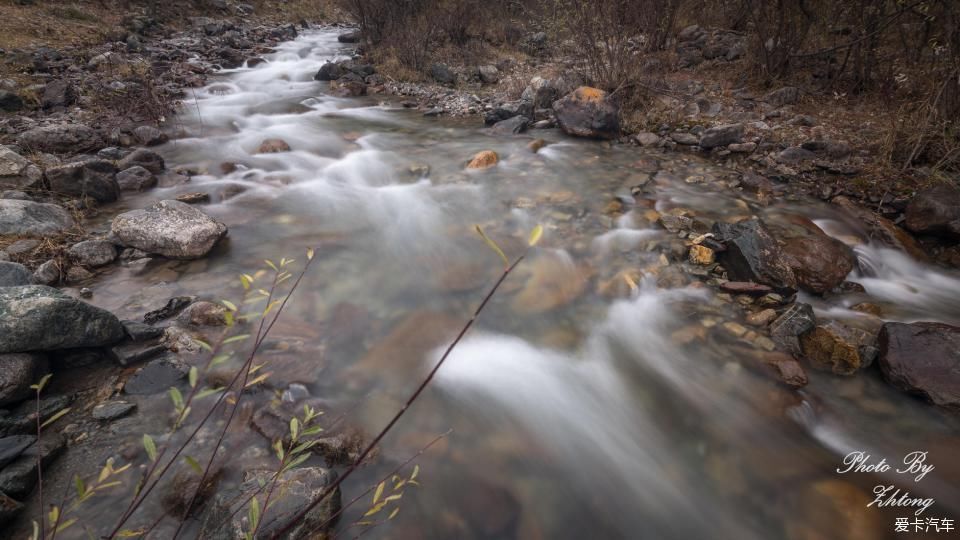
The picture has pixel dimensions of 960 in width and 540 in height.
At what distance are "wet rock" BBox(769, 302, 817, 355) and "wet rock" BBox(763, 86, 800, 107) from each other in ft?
17.5

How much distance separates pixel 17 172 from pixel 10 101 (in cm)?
334

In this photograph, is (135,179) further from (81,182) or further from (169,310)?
(169,310)

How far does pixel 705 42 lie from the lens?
972cm

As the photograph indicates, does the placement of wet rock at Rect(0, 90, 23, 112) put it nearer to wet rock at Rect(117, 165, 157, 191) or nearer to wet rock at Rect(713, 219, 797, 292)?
wet rock at Rect(117, 165, 157, 191)

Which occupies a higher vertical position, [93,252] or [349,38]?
[349,38]

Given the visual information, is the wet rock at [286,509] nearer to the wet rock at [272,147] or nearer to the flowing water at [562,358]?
the flowing water at [562,358]

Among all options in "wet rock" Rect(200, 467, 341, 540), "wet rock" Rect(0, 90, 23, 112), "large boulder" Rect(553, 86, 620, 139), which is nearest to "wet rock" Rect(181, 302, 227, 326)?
"wet rock" Rect(200, 467, 341, 540)

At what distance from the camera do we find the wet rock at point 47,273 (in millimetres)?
3339

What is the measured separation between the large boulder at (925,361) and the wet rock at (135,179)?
7227 millimetres

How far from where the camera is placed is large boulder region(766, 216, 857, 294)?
12.0 ft

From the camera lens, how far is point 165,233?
376 cm

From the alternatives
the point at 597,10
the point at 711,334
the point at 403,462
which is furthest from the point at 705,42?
the point at 403,462

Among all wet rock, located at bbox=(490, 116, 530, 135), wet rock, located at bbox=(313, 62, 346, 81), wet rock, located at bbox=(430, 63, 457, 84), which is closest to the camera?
wet rock, located at bbox=(490, 116, 530, 135)

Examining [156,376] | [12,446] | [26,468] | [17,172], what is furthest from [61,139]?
[26,468]
